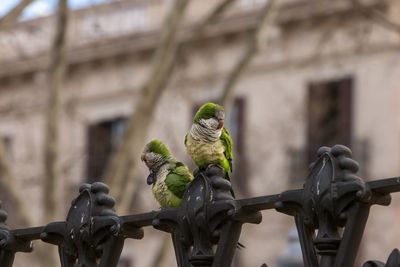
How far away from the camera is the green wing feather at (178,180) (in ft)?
23.1

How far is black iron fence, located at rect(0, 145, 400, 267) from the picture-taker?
6.09 metres

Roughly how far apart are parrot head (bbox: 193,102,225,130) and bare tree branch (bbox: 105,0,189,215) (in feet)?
45.0

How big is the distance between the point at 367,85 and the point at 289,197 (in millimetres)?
26339

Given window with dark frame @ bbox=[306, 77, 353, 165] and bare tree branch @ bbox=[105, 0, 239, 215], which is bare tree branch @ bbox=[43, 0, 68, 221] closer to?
bare tree branch @ bbox=[105, 0, 239, 215]

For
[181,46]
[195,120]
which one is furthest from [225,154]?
[181,46]

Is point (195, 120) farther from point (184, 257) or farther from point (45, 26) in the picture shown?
point (45, 26)

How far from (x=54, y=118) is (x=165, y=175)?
45.5 ft

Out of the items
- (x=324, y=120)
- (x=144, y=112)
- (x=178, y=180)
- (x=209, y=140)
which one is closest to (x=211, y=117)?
(x=209, y=140)

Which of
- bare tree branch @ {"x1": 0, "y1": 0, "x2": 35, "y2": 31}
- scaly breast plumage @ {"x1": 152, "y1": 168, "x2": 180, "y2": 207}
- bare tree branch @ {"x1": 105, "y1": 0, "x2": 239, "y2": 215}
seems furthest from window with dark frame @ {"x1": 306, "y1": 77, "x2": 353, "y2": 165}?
scaly breast plumage @ {"x1": 152, "y1": 168, "x2": 180, "y2": 207}

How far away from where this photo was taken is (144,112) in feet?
68.9

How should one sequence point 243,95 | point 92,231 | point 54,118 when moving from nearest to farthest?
point 92,231 < point 54,118 < point 243,95

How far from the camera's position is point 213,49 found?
3431 cm

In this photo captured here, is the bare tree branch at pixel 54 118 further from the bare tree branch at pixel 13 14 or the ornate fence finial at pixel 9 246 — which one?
the ornate fence finial at pixel 9 246

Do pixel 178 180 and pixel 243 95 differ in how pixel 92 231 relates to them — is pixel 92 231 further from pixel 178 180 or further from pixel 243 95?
pixel 243 95
